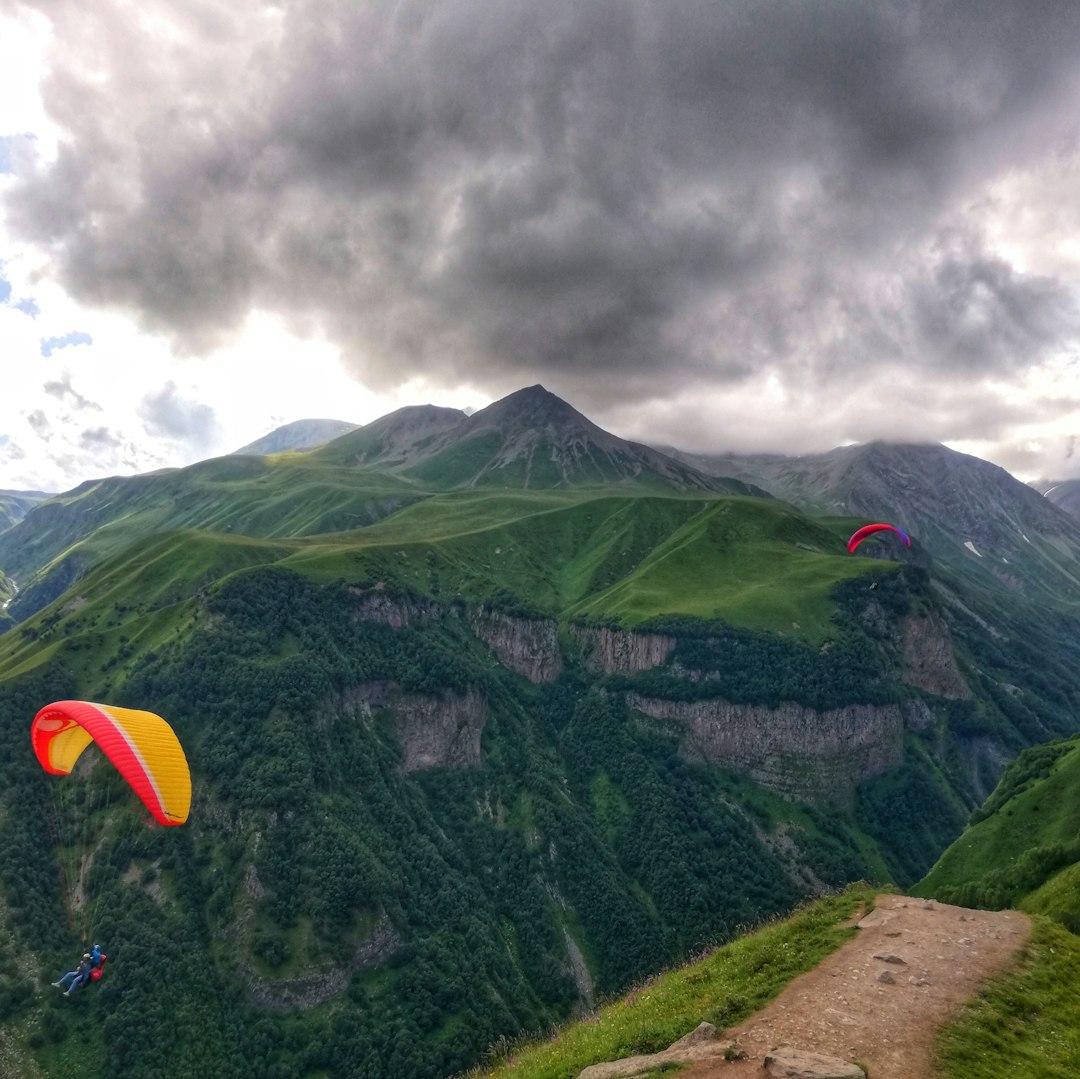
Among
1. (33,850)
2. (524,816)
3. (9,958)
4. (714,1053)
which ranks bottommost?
(524,816)

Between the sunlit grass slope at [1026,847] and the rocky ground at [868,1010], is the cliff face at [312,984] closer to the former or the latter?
the sunlit grass slope at [1026,847]

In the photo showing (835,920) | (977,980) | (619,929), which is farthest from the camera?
(619,929)

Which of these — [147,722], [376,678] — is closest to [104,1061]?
[147,722]

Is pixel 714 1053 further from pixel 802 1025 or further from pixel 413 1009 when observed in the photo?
pixel 413 1009

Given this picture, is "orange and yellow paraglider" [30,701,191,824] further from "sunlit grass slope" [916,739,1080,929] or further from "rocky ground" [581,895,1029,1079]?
"sunlit grass slope" [916,739,1080,929]

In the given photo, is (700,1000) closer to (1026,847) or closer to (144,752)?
(144,752)

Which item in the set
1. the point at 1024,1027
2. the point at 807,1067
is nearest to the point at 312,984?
the point at 807,1067
